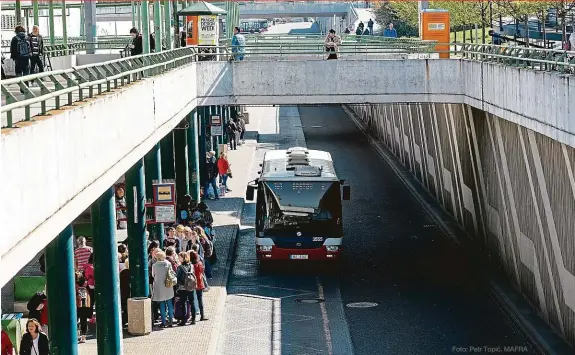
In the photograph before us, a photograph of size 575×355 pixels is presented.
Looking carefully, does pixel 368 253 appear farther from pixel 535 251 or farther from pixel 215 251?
pixel 535 251

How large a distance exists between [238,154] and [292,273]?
99.0 ft

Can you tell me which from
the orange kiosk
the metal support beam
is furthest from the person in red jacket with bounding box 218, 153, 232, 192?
the metal support beam

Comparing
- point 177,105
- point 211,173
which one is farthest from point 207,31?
point 177,105

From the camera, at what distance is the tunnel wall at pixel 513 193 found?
2331cm

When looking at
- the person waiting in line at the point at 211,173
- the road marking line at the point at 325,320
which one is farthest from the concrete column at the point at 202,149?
the road marking line at the point at 325,320

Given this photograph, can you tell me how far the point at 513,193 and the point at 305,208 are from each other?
5.28 meters

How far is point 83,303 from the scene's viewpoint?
75.4 ft

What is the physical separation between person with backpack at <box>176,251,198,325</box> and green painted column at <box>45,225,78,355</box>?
758 cm

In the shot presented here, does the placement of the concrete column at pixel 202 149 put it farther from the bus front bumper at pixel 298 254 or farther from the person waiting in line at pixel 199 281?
the person waiting in line at pixel 199 281

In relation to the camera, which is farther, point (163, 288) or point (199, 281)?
point (199, 281)

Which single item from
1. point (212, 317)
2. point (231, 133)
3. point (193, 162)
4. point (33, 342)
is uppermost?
point (193, 162)

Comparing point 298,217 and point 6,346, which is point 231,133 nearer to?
point 298,217

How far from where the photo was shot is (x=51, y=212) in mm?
13008

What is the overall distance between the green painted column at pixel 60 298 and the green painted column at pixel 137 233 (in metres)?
7.60
